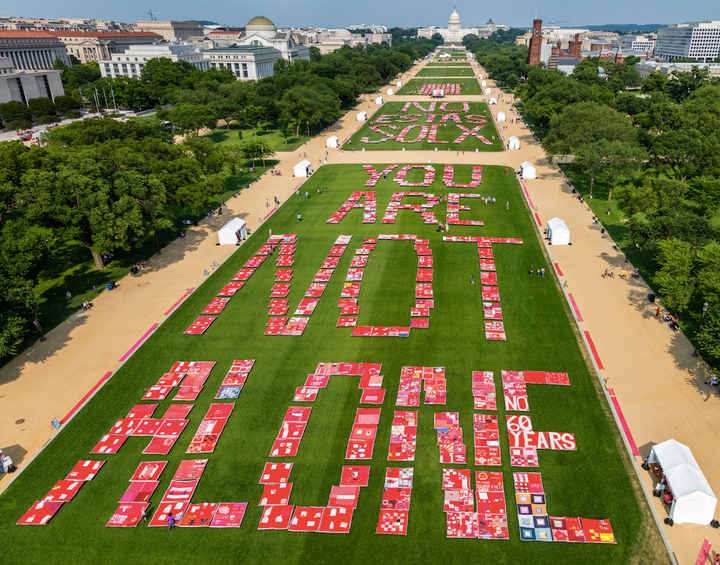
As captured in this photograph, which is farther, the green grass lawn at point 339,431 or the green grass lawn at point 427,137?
the green grass lawn at point 427,137

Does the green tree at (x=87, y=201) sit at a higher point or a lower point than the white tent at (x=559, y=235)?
higher

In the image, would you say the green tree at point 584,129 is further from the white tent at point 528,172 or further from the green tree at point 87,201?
the green tree at point 87,201

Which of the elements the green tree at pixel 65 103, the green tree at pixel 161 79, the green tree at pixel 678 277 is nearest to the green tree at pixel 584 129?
the green tree at pixel 678 277

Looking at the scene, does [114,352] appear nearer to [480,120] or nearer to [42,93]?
[480,120]

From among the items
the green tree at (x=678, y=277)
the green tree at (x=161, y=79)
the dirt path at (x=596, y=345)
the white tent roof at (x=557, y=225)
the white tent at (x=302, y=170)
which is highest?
the green tree at (x=161, y=79)

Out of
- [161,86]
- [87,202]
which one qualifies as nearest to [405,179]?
[87,202]

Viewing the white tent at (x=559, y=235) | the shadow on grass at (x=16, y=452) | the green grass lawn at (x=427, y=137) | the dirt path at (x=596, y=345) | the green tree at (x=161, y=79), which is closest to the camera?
the shadow on grass at (x=16, y=452)
